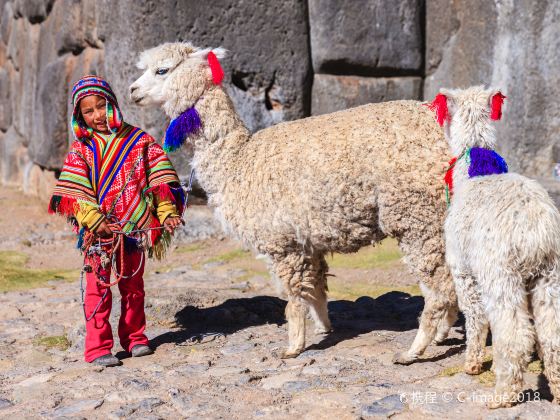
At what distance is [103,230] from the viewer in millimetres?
4184

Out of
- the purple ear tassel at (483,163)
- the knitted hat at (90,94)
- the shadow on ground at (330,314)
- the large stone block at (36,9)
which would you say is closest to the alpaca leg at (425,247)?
the purple ear tassel at (483,163)

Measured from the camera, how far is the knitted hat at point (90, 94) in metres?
4.22

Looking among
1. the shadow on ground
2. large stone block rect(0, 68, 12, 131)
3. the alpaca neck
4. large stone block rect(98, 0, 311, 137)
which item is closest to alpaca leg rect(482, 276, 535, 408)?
the shadow on ground

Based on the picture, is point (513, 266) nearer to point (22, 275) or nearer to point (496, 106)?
point (496, 106)

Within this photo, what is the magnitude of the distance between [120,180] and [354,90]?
15.8 ft

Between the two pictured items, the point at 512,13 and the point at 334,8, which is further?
the point at 334,8

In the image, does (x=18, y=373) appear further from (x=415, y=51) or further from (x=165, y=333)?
(x=415, y=51)

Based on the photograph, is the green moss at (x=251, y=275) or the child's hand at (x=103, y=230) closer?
the child's hand at (x=103, y=230)

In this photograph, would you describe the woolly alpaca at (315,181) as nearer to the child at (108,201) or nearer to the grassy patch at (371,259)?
the child at (108,201)

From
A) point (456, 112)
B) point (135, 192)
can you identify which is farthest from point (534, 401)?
point (135, 192)

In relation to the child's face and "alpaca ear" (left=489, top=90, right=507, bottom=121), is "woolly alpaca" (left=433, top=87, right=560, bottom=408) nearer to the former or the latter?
"alpaca ear" (left=489, top=90, right=507, bottom=121)

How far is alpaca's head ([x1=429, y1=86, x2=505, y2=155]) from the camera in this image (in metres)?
3.49

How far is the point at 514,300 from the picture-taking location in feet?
9.89

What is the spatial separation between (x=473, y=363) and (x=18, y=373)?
2.55 metres
